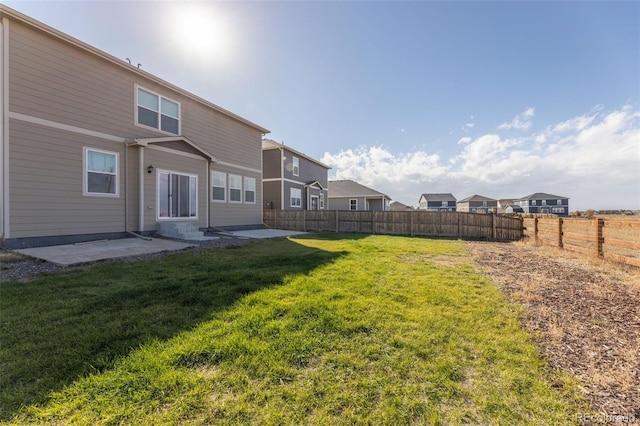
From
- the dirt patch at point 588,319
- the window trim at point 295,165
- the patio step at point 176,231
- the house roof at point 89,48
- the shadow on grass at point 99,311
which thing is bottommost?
the dirt patch at point 588,319

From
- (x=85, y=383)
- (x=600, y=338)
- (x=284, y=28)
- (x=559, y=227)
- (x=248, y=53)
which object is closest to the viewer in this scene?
(x=85, y=383)

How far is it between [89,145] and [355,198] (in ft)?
84.8

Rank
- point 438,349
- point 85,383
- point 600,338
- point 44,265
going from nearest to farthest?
point 85,383 → point 438,349 → point 600,338 → point 44,265

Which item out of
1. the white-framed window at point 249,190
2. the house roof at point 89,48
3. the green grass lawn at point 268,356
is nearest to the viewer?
the green grass lawn at point 268,356

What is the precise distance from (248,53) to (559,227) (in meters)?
12.8

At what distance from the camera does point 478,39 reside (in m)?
10.1

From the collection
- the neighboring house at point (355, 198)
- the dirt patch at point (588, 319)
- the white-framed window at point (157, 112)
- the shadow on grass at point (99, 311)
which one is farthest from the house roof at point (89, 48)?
the neighboring house at point (355, 198)

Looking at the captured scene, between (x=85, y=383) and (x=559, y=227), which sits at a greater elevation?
(x=559, y=227)

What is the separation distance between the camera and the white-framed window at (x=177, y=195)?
10.2m

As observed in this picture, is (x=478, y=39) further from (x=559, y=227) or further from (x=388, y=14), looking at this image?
(x=559, y=227)

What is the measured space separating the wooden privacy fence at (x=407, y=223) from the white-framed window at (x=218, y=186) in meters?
4.93

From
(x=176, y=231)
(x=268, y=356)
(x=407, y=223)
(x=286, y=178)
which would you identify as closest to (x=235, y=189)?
(x=176, y=231)

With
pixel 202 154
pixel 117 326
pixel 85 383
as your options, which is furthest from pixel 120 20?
pixel 85 383

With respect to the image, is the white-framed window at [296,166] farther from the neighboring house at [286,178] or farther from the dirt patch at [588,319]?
the dirt patch at [588,319]
